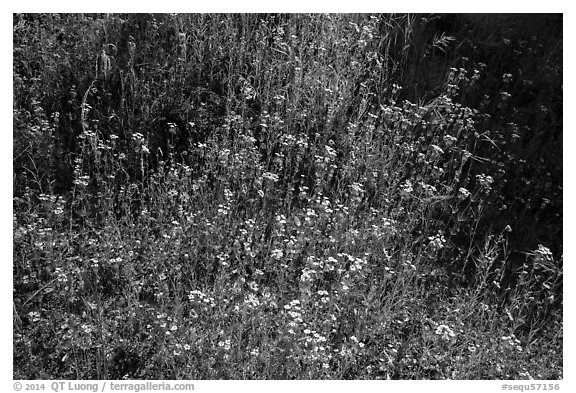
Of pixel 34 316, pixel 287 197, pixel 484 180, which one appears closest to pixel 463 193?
pixel 484 180

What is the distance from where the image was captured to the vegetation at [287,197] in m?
4.06

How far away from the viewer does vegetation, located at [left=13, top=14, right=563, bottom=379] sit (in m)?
4.06

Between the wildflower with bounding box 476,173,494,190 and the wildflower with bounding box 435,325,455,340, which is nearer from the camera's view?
the wildflower with bounding box 435,325,455,340

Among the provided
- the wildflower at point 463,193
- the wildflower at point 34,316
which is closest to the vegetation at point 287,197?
the wildflower at point 34,316

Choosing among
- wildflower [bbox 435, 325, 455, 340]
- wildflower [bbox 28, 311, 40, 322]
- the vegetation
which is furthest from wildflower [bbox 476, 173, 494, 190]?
wildflower [bbox 28, 311, 40, 322]

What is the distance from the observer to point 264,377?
3910 millimetres

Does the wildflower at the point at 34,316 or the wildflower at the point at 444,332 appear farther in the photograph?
the wildflower at the point at 34,316

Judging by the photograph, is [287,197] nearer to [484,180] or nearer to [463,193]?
[463,193]

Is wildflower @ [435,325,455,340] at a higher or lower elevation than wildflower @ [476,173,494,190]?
lower

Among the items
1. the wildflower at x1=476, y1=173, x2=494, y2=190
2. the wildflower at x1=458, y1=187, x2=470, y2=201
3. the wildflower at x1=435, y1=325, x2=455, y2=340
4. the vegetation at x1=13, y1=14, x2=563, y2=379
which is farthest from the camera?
the wildflower at x1=476, y1=173, x2=494, y2=190

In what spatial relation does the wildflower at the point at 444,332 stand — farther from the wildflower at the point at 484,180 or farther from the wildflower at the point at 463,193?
the wildflower at the point at 484,180

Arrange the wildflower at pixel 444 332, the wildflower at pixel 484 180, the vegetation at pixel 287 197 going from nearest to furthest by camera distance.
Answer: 1. the wildflower at pixel 444 332
2. the vegetation at pixel 287 197
3. the wildflower at pixel 484 180

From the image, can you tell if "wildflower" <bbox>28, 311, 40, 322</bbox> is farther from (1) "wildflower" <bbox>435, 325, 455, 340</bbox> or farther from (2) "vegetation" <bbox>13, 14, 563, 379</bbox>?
(1) "wildflower" <bbox>435, 325, 455, 340</bbox>

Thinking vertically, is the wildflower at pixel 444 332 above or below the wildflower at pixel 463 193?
below
